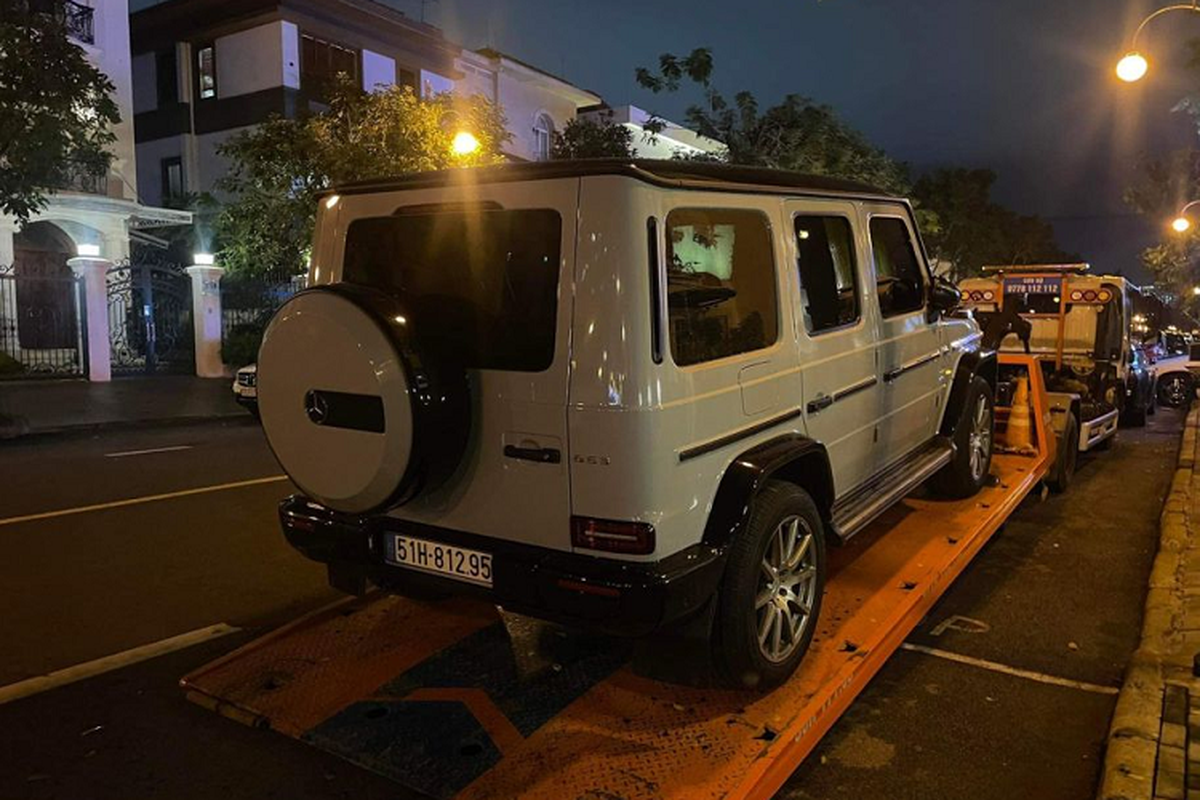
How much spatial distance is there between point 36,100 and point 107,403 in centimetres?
570

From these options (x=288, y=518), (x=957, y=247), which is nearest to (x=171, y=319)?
(x=288, y=518)

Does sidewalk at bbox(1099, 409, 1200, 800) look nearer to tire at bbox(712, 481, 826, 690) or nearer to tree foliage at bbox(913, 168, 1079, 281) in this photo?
tire at bbox(712, 481, 826, 690)

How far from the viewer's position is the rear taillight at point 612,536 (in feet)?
9.93

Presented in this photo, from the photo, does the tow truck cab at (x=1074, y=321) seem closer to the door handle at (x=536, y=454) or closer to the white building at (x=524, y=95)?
the door handle at (x=536, y=454)

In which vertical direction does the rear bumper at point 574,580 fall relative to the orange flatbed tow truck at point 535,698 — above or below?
above

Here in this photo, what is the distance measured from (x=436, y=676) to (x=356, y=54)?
2503cm

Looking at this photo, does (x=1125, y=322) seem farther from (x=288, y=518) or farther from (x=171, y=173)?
(x=171, y=173)

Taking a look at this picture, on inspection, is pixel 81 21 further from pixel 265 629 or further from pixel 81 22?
pixel 265 629

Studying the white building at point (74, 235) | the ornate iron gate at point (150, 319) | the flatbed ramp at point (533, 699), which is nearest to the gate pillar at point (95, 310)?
the white building at point (74, 235)

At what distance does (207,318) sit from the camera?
19219 mm

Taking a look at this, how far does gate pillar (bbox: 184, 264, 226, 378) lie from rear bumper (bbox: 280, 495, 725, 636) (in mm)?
17002

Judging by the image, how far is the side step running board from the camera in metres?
4.24

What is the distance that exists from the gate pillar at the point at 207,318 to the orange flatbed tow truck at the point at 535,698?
16.3m

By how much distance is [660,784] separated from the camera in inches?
113
